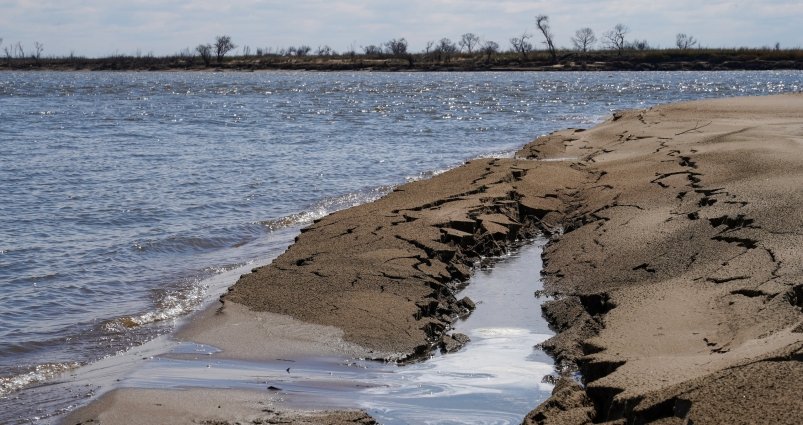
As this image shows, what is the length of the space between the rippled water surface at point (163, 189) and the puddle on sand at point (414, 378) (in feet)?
3.29

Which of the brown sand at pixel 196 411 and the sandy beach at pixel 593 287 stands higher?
the sandy beach at pixel 593 287

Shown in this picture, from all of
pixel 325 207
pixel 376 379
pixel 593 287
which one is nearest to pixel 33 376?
pixel 376 379

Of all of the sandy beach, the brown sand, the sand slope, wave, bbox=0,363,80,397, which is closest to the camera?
the sand slope

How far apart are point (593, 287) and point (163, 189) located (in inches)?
367

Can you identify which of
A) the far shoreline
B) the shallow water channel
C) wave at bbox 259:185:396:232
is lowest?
wave at bbox 259:185:396:232

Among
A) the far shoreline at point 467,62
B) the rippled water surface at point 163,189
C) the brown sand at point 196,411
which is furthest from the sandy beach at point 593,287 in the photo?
the far shoreline at point 467,62

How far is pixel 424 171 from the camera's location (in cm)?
1653

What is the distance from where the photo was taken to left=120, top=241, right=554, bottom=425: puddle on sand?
4.82 meters

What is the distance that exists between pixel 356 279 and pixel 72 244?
464cm

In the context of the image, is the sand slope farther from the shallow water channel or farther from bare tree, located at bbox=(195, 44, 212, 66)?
bare tree, located at bbox=(195, 44, 212, 66)

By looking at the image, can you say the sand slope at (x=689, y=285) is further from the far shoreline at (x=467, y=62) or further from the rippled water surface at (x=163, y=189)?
the far shoreline at (x=467, y=62)

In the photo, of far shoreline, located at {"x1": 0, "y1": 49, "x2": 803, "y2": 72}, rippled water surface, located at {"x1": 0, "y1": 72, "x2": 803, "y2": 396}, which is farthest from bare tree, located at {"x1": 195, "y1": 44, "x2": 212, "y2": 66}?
rippled water surface, located at {"x1": 0, "y1": 72, "x2": 803, "y2": 396}

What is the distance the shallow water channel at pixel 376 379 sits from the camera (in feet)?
15.9

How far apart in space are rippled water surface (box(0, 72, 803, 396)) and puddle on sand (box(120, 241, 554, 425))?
100cm
